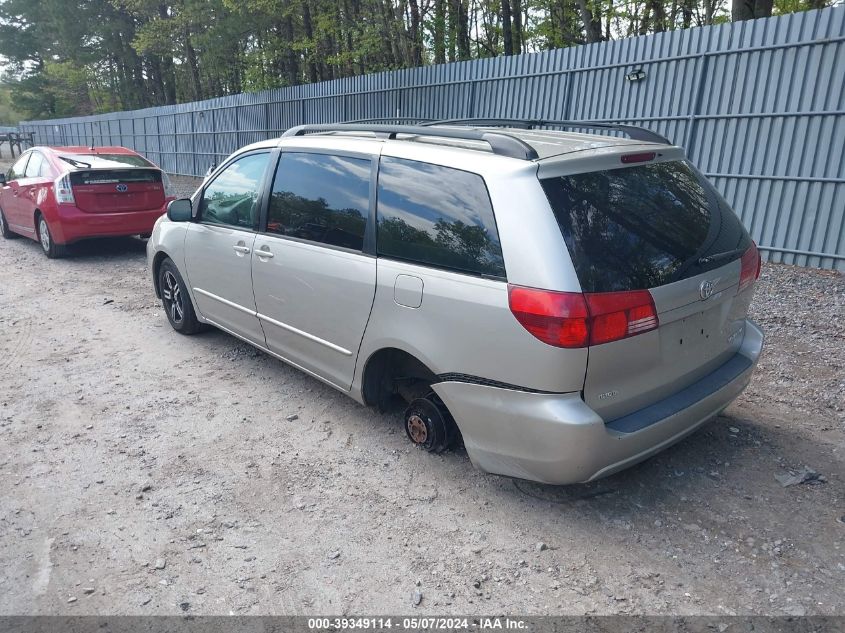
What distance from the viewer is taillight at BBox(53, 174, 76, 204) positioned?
339 inches

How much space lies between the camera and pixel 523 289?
9.01 feet

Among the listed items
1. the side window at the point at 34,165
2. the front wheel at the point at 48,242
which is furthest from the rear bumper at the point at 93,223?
the side window at the point at 34,165

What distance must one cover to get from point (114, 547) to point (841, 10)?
848cm

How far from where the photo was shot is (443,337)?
306 centimetres

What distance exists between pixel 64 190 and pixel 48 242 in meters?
1.14

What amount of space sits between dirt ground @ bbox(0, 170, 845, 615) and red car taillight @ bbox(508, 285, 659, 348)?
97cm

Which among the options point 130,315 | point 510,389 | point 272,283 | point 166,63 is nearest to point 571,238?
point 510,389

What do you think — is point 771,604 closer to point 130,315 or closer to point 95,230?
point 130,315

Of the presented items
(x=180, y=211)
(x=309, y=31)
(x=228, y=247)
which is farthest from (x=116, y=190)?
(x=309, y=31)

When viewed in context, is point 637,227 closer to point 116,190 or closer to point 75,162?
point 116,190

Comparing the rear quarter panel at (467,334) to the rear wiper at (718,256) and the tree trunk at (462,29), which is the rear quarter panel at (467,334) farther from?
the tree trunk at (462,29)

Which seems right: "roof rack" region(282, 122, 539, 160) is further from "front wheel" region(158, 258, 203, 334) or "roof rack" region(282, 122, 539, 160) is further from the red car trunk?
the red car trunk

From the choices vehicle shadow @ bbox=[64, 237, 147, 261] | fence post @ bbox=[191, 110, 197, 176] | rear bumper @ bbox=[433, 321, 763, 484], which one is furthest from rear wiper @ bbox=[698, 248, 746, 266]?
fence post @ bbox=[191, 110, 197, 176]

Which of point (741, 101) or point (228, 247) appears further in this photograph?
point (741, 101)
